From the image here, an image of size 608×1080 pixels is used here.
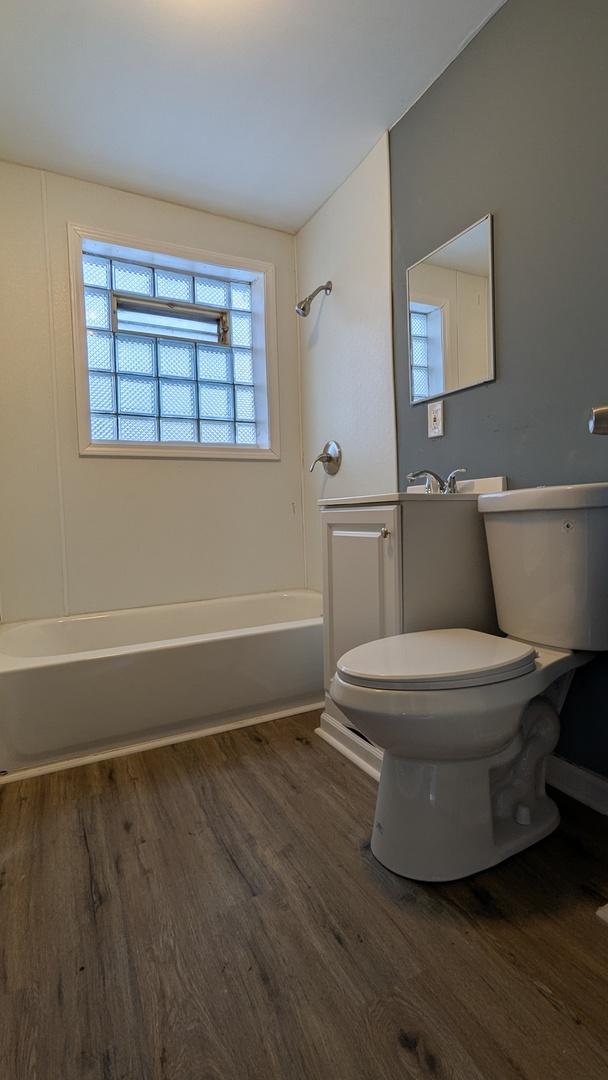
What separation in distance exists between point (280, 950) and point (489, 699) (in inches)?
23.9

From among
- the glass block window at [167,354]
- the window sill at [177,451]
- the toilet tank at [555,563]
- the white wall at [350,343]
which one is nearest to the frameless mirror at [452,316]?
the white wall at [350,343]

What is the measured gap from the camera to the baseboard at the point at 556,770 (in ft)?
4.29

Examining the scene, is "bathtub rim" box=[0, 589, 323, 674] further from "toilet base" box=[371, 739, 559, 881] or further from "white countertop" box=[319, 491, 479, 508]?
"toilet base" box=[371, 739, 559, 881]

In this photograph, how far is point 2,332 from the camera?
2068mm

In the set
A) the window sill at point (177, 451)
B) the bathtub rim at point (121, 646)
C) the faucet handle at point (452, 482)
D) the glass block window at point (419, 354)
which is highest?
the glass block window at point (419, 354)

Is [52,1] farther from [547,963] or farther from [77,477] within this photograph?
[547,963]

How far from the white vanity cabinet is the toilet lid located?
169mm

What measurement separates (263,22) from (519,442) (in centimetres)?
151

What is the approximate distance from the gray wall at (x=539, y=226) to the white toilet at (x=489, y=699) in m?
0.20

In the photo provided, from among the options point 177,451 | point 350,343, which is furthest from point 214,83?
point 177,451

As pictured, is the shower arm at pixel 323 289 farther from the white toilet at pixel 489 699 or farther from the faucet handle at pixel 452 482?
the white toilet at pixel 489 699

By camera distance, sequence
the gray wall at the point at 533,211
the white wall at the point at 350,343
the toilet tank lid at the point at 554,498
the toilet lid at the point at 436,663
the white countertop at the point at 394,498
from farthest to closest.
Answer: the white wall at the point at 350,343 < the white countertop at the point at 394,498 < the gray wall at the point at 533,211 < the toilet tank lid at the point at 554,498 < the toilet lid at the point at 436,663

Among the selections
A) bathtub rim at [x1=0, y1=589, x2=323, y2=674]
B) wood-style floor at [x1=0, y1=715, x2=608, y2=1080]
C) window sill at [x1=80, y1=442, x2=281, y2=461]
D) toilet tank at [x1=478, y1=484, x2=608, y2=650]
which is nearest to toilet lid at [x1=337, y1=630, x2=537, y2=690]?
toilet tank at [x1=478, y1=484, x2=608, y2=650]

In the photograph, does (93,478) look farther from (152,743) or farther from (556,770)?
(556,770)
